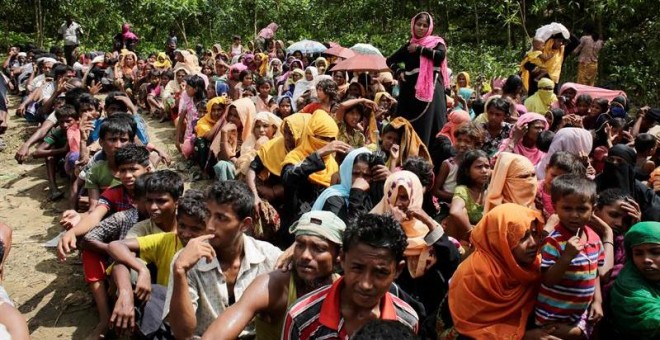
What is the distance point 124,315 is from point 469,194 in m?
2.51

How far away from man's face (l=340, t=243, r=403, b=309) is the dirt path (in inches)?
106

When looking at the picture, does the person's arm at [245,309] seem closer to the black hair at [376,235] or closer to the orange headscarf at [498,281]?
the black hair at [376,235]

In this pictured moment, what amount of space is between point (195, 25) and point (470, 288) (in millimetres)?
19740

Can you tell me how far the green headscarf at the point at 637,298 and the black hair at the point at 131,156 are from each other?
3127 millimetres

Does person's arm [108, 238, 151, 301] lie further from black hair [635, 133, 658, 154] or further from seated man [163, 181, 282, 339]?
black hair [635, 133, 658, 154]

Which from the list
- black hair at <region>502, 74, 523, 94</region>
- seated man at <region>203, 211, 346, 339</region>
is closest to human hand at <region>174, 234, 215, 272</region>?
seated man at <region>203, 211, 346, 339</region>

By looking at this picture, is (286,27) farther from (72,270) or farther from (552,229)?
(552,229)

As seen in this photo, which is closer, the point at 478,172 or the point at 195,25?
the point at 478,172

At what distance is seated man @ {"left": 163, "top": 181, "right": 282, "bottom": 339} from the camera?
279 cm

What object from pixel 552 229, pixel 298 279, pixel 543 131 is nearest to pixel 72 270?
pixel 298 279

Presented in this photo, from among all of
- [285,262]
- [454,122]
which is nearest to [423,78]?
[454,122]

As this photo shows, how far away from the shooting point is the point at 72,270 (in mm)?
5070

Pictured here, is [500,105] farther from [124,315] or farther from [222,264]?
[124,315]

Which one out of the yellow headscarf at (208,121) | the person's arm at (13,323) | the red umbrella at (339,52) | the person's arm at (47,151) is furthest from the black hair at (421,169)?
the red umbrella at (339,52)
